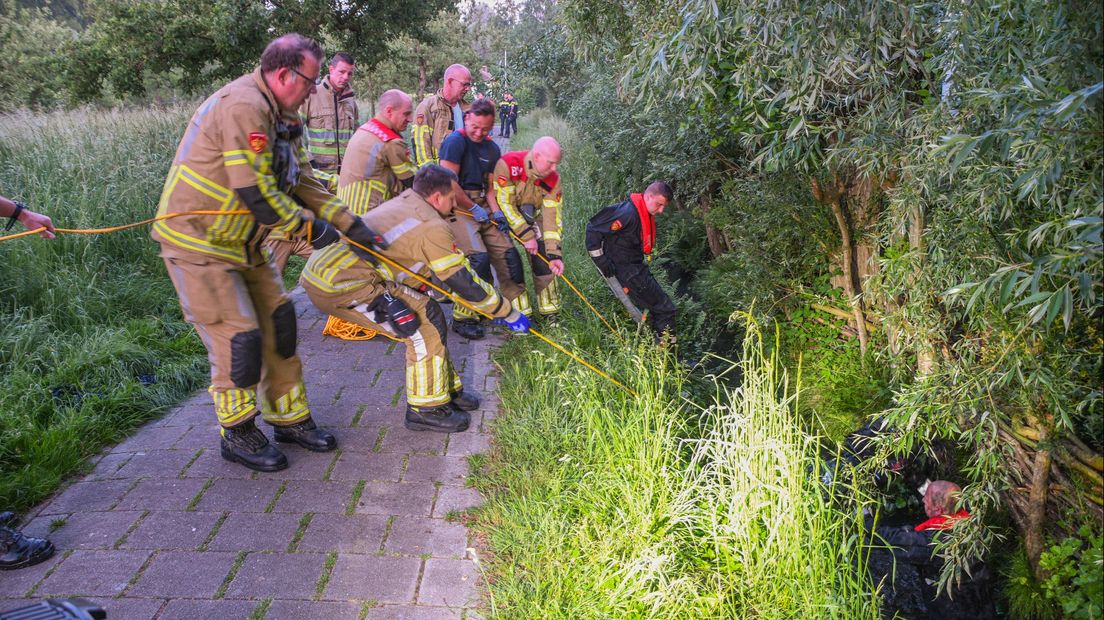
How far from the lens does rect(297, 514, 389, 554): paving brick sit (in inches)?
133

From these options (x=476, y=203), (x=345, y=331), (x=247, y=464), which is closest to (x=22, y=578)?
(x=247, y=464)

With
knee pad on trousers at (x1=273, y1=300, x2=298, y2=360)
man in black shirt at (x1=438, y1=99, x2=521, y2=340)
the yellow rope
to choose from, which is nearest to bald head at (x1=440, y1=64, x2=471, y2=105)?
man in black shirt at (x1=438, y1=99, x2=521, y2=340)

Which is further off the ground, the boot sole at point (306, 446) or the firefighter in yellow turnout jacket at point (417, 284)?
the firefighter in yellow turnout jacket at point (417, 284)

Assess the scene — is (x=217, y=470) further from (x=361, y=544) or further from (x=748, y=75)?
(x=748, y=75)

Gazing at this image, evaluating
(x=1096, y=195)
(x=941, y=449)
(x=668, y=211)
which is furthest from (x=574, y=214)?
(x=1096, y=195)

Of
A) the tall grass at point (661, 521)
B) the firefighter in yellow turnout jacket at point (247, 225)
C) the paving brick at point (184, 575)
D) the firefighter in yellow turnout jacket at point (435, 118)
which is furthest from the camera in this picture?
the firefighter in yellow turnout jacket at point (435, 118)

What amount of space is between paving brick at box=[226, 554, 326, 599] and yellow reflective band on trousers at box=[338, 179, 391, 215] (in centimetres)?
303

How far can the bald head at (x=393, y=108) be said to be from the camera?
5648 millimetres

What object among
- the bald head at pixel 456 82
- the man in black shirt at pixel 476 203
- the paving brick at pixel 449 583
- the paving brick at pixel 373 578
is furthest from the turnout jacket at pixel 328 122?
the paving brick at pixel 449 583

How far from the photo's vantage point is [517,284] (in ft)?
20.3

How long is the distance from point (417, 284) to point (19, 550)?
7.43 ft

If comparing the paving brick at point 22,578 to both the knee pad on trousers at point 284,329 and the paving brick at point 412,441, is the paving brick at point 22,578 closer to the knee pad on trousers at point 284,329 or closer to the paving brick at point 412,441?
the knee pad on trousers at point 284,329

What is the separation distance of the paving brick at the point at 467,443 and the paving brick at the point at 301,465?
646 mm

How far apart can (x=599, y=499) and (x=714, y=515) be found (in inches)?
24.7
